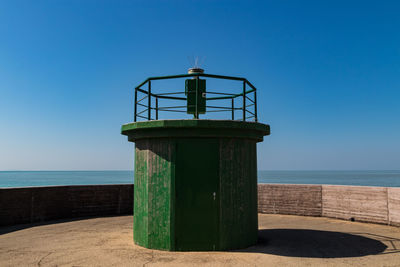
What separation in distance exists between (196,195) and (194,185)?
265 millimetres

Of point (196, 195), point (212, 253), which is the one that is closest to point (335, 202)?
point (212, 253)

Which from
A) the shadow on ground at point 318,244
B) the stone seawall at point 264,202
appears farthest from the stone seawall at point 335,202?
Answer: the shadow on ground at point 318,244

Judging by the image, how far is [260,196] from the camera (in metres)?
15.6

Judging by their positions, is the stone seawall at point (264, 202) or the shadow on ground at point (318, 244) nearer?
the shadow on ground at point (318, 244)

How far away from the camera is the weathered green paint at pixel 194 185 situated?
845 centimetres

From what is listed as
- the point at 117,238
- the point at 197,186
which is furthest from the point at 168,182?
the point at 117,238

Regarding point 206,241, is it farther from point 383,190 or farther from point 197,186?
point 383,190

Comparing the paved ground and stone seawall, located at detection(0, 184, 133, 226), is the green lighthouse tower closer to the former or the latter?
the paved ground

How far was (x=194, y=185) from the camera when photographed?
8.52m

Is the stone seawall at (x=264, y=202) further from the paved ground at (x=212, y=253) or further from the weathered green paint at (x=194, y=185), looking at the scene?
the weathered green paint at (x=194, y=185)

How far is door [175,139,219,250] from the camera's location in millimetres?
8445

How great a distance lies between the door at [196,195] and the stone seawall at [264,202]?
24.4ft

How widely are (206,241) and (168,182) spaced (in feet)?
5.95

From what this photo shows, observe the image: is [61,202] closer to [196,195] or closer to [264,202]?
[196,195]
